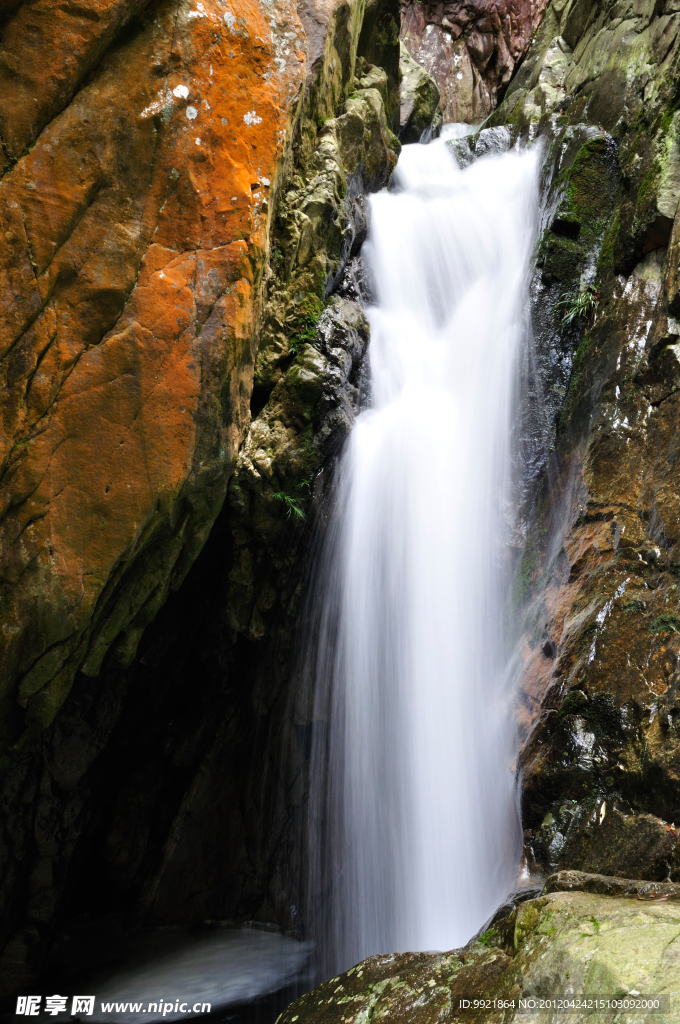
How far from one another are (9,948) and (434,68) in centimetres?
2252

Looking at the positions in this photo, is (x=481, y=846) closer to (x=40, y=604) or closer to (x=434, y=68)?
(x=40, y=604)

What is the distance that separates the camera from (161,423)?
4.70 m

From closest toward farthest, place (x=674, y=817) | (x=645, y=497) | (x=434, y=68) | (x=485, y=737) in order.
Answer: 1. (x=674, y=817)
2. (x=645, y=497)
3. (x=485, y=737)
4. (x=434, y=68)

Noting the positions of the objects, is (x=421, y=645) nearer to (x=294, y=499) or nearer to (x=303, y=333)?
(x=294, y=499)

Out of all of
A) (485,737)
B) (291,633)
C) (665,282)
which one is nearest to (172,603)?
(291,633)

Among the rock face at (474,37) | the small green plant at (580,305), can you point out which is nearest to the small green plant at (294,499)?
the small green plant at (580,305)

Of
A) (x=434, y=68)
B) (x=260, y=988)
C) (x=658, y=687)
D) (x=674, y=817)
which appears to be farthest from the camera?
(x=434, y=68)

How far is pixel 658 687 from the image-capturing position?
4316 mm

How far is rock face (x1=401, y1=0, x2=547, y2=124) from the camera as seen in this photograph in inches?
746

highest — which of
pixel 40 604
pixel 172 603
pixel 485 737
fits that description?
pixel 172 603

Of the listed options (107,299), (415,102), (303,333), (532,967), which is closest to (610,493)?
(303,333)

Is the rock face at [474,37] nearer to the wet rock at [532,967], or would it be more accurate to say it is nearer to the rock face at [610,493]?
the rock face at [610,493]

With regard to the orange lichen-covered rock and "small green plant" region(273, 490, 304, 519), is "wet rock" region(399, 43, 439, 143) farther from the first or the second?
"small green plant" region(273, 490, 304, 519)

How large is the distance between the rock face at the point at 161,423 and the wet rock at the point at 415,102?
20.1 feet
